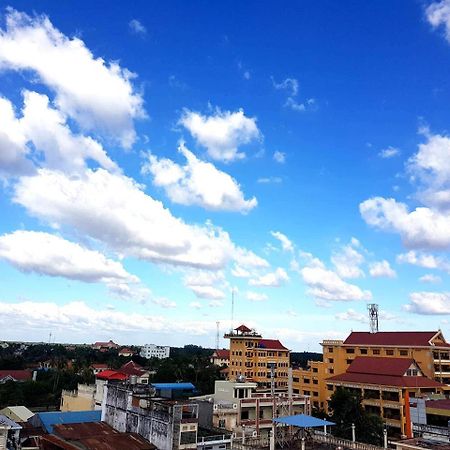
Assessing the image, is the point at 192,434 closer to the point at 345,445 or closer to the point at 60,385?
the point at 345,445

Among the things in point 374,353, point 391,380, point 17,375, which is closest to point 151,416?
point 391,380

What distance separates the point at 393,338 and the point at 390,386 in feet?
50.2

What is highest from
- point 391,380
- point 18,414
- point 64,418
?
point 391,380

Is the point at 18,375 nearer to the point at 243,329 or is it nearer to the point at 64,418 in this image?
the point at 243,329

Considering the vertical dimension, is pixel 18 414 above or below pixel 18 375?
below

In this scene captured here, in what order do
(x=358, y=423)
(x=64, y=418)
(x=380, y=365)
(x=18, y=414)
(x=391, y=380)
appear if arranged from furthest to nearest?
(x=380, y=365) < (x=391, y=380) < (x=18, y=414) < (x=64, y=418) < (x=358, y=423)

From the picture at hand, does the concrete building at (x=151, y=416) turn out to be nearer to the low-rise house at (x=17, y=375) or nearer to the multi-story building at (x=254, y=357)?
the multi-story building at (x=254, y=357)

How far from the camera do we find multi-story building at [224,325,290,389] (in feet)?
313

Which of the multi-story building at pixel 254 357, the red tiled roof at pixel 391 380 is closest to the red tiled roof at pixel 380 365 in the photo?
the red tiled roof at pixel 391 380

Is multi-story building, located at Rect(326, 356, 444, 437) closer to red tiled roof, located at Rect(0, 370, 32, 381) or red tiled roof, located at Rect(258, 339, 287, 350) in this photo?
red tiled roof, located at Rect(258, 339, 287, 350)

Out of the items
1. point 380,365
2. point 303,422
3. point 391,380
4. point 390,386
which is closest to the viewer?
point 303,422

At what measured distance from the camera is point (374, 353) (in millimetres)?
77000

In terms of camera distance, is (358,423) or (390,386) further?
(390,386)

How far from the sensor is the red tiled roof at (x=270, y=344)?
9906cm
